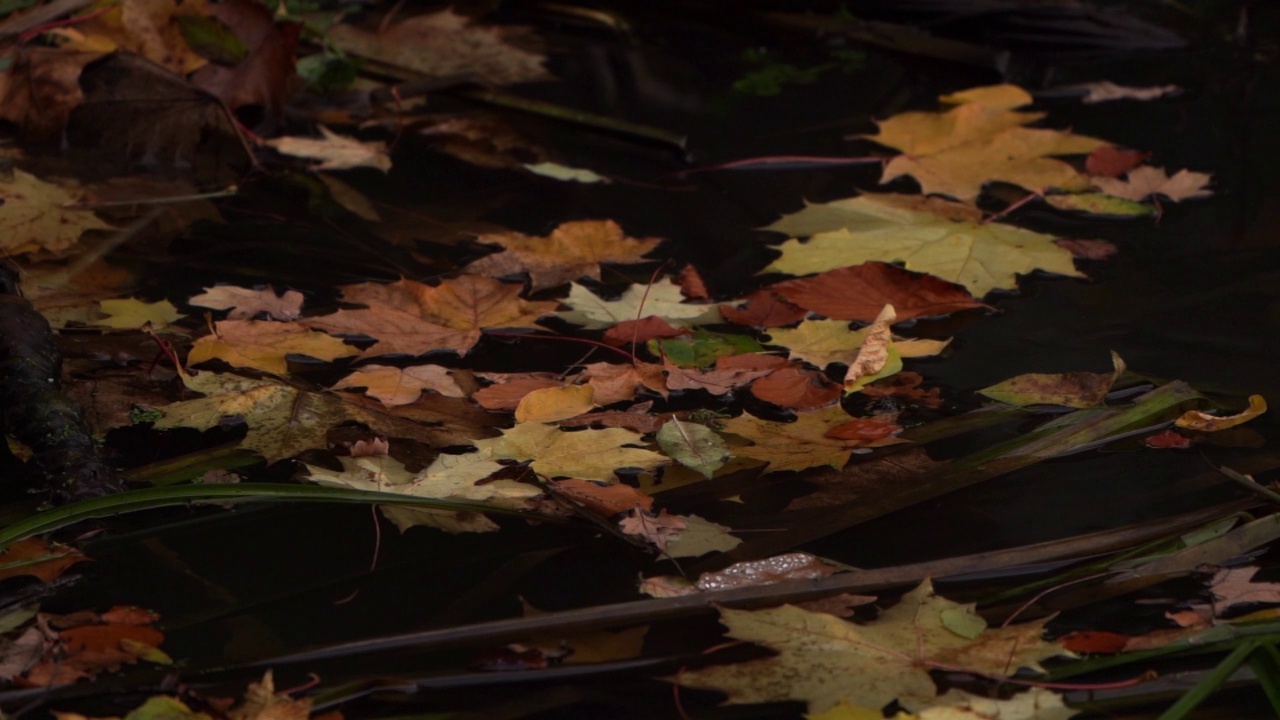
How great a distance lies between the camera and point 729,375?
148 cm

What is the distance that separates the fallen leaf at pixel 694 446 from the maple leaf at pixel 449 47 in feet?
4.77

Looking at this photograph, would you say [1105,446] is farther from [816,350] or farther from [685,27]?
[685,27]

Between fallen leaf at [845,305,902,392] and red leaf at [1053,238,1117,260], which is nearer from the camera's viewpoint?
fallen leaf at [845,305,902,392]

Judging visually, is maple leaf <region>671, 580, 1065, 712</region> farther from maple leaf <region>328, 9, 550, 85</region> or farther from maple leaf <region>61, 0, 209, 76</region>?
maple leaf <region>328, 9, 550, 85</region>

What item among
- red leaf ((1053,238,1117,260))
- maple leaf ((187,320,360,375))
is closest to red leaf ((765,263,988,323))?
red leaf ((1053,238,1117,260))

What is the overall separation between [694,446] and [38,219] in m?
1.18

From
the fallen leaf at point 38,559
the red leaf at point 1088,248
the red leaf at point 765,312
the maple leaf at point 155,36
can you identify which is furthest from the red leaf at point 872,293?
the maple leaf at point 155,36

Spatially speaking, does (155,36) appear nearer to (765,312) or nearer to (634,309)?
(634,309)

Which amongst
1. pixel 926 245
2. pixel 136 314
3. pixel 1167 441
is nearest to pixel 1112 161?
pixel 926 245

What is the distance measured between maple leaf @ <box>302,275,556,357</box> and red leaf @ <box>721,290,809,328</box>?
0.25 meters

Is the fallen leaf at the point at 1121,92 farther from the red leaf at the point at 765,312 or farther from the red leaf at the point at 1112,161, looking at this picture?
the red leaf at the point at 765,312

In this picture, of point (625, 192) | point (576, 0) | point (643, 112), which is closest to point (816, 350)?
point (625, 192)

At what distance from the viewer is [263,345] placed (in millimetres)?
1520

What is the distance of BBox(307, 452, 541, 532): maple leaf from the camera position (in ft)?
3.98
